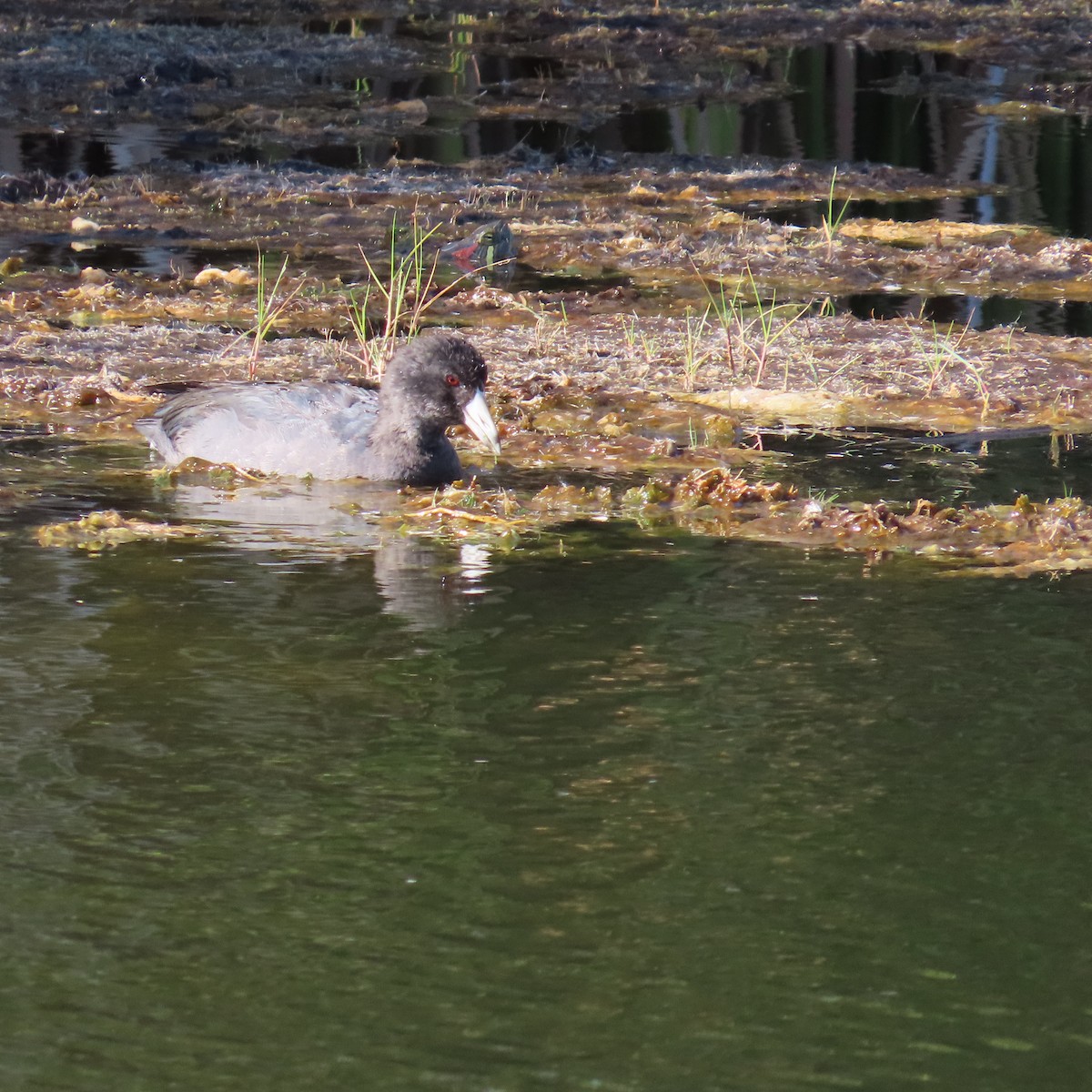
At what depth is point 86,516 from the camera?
6816 millimetres

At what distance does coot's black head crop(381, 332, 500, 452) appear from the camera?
7891mm

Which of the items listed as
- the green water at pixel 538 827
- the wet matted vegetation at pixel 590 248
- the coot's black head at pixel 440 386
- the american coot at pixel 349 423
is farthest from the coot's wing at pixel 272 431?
the green water at pixel 538 827

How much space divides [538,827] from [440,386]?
150 inches

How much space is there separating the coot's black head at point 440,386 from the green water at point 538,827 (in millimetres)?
1528

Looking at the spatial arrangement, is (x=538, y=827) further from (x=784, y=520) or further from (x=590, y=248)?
(x=590, y=248)

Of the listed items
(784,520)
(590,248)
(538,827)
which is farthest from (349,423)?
(590,248)

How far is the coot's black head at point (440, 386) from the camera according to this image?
7.89m

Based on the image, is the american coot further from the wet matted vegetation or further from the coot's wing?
the wet matted vegetation

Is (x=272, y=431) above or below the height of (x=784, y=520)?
above

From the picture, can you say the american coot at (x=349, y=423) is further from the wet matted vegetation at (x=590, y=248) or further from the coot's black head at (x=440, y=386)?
the wet matted vegetation at (x=590, y=248)

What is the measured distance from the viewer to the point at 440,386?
795 centimetres

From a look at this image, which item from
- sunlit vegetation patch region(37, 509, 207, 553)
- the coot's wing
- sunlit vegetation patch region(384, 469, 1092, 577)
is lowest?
sunlit vegetation patch region(384, 469, 1092, 577)

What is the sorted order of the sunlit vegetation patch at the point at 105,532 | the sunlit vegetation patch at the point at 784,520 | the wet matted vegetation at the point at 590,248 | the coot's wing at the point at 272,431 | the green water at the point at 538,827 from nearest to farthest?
the green water at the point at 538,827, the sunlit vegetation patch at the point at 105,532, the sunlit vegetation patch at the point at 784,520, the coot's wing at the point at 272,431, the wet matted vegetation at the point at 590,248

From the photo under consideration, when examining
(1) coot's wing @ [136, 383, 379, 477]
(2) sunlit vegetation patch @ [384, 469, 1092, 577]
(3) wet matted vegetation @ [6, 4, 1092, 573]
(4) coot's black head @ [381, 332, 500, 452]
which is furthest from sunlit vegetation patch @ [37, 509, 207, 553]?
(4) coot's black head @ [381, 332, 500, 452]
